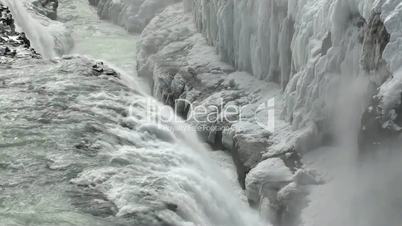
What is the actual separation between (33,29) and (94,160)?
1287 centimetres

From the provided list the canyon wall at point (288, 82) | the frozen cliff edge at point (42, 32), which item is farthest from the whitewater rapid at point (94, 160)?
the frozen cliff edge at point (42, 32)

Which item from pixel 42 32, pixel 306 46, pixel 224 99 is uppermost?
pixel 306 46

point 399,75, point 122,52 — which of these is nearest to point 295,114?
point 399,75

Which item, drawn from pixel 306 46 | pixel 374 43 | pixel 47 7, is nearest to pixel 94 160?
pixel 374 43

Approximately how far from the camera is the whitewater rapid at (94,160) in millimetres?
7496

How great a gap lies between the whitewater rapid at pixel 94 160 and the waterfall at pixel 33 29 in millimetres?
6567

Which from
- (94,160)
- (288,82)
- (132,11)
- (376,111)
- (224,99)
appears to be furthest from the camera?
(132,11)

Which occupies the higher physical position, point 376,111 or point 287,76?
point 376,111

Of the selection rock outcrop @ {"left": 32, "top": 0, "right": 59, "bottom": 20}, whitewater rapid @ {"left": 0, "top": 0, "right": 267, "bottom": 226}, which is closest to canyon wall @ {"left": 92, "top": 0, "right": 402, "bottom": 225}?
whitewater rapid @ {"left": 0, "top": 0, "right": 267, "bottom": 226}

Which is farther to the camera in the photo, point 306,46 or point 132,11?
point 132,11

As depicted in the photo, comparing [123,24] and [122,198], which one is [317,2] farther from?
[123,24]

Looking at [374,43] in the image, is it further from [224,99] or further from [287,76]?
[224,99]

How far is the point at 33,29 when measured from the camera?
20188 mm

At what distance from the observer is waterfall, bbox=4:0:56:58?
1927 centimetres
